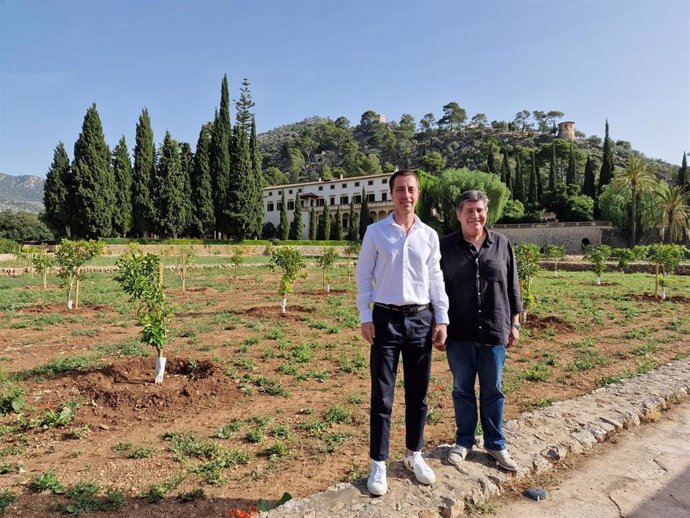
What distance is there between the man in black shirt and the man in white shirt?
0.30m

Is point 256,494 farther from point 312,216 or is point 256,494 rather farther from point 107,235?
point 312,216

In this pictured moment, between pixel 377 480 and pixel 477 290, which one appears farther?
pixel 477 290

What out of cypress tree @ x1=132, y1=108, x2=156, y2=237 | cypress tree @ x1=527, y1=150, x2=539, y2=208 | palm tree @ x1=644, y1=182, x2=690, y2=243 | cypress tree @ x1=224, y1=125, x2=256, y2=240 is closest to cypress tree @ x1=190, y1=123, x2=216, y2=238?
cypress tree @ x1=224, y1=125, x2=256, y2=240

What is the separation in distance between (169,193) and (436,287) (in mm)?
35867

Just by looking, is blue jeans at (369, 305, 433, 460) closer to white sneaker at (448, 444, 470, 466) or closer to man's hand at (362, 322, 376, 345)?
man's hand at (362, 322, 376, 345)

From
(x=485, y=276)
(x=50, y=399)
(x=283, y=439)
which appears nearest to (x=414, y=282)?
(x=485, y=276)

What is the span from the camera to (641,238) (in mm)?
46094

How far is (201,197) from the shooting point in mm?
37906

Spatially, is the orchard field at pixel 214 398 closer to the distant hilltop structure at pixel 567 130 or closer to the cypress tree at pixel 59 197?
the cypress tree at pixel 59 197

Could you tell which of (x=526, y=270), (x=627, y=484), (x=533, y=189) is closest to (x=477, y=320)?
(x=627, y=484)

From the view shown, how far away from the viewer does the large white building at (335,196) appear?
6172 cm

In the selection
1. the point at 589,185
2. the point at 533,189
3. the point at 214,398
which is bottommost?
the point at 214,398

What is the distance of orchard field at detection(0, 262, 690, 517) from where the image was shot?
3.14 metres

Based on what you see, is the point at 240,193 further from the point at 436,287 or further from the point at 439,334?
the point at 439,334
